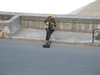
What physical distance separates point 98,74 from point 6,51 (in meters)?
5.11

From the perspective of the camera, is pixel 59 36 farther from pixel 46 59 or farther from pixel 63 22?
pixel 46 59

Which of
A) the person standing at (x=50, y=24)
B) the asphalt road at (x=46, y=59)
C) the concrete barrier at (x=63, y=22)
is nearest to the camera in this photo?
the asphalt road at (x=46, y=59)

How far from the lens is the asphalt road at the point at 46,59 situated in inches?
386

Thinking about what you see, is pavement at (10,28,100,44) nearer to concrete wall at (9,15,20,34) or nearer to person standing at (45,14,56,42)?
concrete wall at (9,15,20,34)

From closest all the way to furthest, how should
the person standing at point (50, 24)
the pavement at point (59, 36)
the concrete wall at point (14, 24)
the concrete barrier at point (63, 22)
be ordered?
the person standing at point (50, 24)
the pavement at point (59, 36)
the concrete wall at point (14, 24)
the concrete barrier at point (63, 22)

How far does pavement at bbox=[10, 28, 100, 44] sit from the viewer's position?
14.4 m

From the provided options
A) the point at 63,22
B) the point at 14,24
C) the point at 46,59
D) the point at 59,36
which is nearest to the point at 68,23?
the point at 63,22

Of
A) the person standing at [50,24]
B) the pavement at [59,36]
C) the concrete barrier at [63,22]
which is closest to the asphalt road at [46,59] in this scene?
the pavement at [59,36]

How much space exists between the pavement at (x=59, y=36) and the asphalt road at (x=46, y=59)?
0.46 meters

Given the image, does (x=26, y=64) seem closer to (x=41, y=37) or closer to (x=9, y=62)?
(x=9, y=62)

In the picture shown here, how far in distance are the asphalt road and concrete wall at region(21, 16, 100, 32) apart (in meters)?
2.81

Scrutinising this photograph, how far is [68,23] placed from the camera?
16.4 meters

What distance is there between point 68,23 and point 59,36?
1253 mm

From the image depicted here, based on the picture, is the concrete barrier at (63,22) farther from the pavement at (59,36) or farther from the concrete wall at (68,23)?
the pavement at (59,36)
